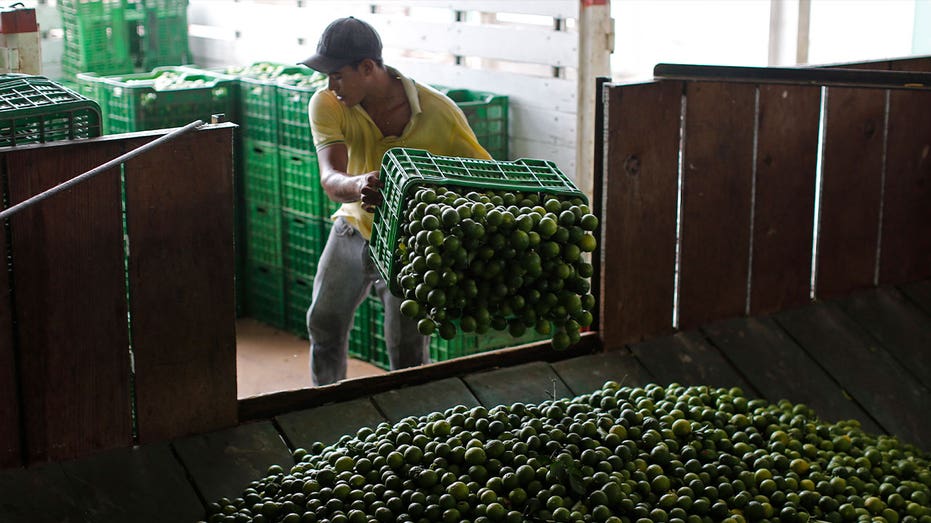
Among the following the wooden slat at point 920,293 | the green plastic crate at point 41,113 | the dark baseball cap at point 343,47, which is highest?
the dark baseball cap at point 343,47

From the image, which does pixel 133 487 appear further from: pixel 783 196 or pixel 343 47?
pixel 783 196

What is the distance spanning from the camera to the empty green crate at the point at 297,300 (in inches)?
255

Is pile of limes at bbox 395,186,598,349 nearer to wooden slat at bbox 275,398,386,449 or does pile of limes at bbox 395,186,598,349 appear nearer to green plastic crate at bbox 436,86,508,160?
wooden slat at bbox 275,398,386,449

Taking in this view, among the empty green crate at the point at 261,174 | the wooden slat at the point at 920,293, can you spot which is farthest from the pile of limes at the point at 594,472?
the empty green crate at the point at 261,174

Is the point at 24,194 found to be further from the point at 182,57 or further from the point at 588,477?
the point at 182,57

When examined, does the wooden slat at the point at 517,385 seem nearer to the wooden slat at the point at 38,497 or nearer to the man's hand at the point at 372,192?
the man's hand at the point at 372,192

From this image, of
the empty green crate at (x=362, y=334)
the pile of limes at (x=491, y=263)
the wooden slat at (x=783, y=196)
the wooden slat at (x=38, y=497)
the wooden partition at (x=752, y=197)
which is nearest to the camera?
the pile of limes at (x=491, y=263)

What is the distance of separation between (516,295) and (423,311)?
24 centimetres

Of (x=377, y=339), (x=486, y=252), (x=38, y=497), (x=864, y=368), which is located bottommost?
(x=377, y=339)

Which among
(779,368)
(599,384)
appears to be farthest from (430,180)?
(779,368)

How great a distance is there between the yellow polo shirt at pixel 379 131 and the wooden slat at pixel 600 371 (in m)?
0.79

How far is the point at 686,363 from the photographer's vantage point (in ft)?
13.4

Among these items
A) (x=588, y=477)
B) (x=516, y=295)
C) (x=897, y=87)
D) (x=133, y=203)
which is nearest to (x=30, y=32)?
(x=133, y=203)

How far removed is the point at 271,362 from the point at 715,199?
299cm
